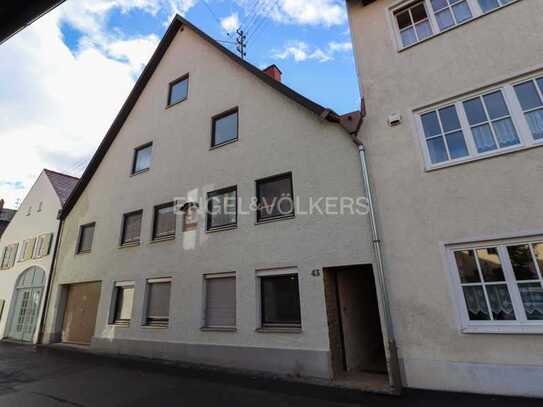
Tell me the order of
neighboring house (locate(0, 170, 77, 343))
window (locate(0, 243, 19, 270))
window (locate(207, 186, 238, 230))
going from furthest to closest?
window (locate(0, 243, 19, 270)) → neighboring house (locate(0, 170, 77, 343)) → window (locate(207, 186, 238, 230))

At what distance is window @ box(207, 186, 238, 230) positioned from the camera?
881 centimetres

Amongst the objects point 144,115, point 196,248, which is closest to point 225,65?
point 144,115

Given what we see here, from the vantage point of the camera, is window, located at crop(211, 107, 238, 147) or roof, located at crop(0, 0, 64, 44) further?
window, located at crop(211, 107, 238, 147)

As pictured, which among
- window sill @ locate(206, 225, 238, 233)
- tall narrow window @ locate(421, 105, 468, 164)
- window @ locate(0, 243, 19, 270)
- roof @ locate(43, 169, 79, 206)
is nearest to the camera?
tall narrow window @ locate(421, 105, 468, 164)

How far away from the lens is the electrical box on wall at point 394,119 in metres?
6.73

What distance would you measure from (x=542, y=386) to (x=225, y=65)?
1176 cm

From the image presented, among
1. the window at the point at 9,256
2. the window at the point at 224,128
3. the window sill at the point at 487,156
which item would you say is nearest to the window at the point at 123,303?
the window at the point at 224,128

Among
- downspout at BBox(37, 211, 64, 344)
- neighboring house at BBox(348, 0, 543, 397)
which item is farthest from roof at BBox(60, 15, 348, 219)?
neighboring house at BBox(348, 0, 543, 397)

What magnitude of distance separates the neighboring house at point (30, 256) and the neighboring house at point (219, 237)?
162cm

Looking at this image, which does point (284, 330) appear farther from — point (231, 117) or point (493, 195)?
point (231, 117)

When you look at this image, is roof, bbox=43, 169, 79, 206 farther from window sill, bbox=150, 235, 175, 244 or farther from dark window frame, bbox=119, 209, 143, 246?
window sill, bbox=150, 235, 175, 244

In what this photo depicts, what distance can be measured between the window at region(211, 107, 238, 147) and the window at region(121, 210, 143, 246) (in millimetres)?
4265

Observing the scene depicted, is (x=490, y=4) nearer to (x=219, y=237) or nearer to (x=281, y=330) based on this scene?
(x=219, y=237)

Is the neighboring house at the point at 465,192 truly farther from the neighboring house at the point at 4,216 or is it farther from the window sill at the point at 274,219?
the neighboring house at the point at 4,216
